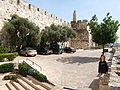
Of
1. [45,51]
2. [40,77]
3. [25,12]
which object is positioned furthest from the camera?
[25,12]

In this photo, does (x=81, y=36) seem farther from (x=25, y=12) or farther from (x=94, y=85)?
(x=94, y=85)

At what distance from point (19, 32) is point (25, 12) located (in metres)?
5.46

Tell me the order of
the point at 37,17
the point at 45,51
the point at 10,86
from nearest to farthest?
the point at 10,86
the point at 45,51
the point at 37,17

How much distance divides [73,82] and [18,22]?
38.2 feet

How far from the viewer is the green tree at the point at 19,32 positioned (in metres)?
15.0

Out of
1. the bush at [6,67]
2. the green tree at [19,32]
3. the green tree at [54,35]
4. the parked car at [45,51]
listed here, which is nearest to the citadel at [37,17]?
the green tree at [19,32]

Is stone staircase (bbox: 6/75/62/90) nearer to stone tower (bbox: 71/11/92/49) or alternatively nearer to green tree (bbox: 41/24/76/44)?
green tree (bbox: 41/24/76/44)

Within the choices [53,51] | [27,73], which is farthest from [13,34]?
[27,73]

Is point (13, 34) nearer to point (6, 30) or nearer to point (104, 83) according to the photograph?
point (6, 30)

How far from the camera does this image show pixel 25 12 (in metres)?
19.6

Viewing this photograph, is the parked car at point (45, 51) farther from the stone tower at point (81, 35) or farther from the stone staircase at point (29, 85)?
the stone tower at point (81, 35)

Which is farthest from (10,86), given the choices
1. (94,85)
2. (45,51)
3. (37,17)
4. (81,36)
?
(81,36)

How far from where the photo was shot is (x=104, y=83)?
3502mm

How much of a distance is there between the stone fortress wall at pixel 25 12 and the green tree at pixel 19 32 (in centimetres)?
113
